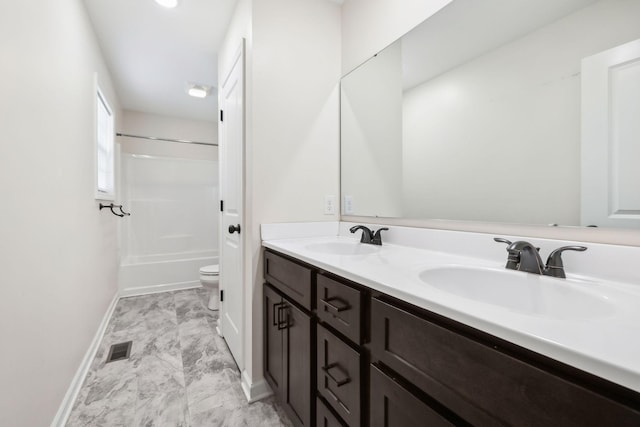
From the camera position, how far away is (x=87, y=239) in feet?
6.20

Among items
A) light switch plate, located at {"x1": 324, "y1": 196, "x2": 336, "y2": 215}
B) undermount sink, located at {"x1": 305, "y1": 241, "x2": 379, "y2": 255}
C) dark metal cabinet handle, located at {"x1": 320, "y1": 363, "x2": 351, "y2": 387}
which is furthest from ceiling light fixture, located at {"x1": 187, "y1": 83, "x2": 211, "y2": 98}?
dark metal cabinet handle, located at {"x1": 320, "y1": 363, "x2": 351, "y2": 387}

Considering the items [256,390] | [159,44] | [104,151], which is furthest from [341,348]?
[104,151]

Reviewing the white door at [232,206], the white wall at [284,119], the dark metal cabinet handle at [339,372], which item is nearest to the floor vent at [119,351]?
the white door at [232,206]

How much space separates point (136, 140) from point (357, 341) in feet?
12.9

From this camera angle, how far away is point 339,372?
88 centimetres

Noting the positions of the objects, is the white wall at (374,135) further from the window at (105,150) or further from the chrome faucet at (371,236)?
the window at (105,150)

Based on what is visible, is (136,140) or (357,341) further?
(136,140)

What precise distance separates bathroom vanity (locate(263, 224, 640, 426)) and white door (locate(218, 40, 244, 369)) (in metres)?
0.54

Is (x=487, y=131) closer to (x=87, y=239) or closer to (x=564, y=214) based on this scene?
(x=564, y=214)

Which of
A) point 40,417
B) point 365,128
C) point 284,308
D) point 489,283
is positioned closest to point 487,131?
point 489,283

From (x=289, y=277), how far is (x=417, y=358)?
70 cm

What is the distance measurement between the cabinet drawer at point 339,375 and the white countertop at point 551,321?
24cm

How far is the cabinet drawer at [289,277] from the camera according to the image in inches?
42.4

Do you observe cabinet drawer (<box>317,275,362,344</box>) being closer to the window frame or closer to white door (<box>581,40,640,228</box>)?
white door (<box>581,40,640,228</box>)
